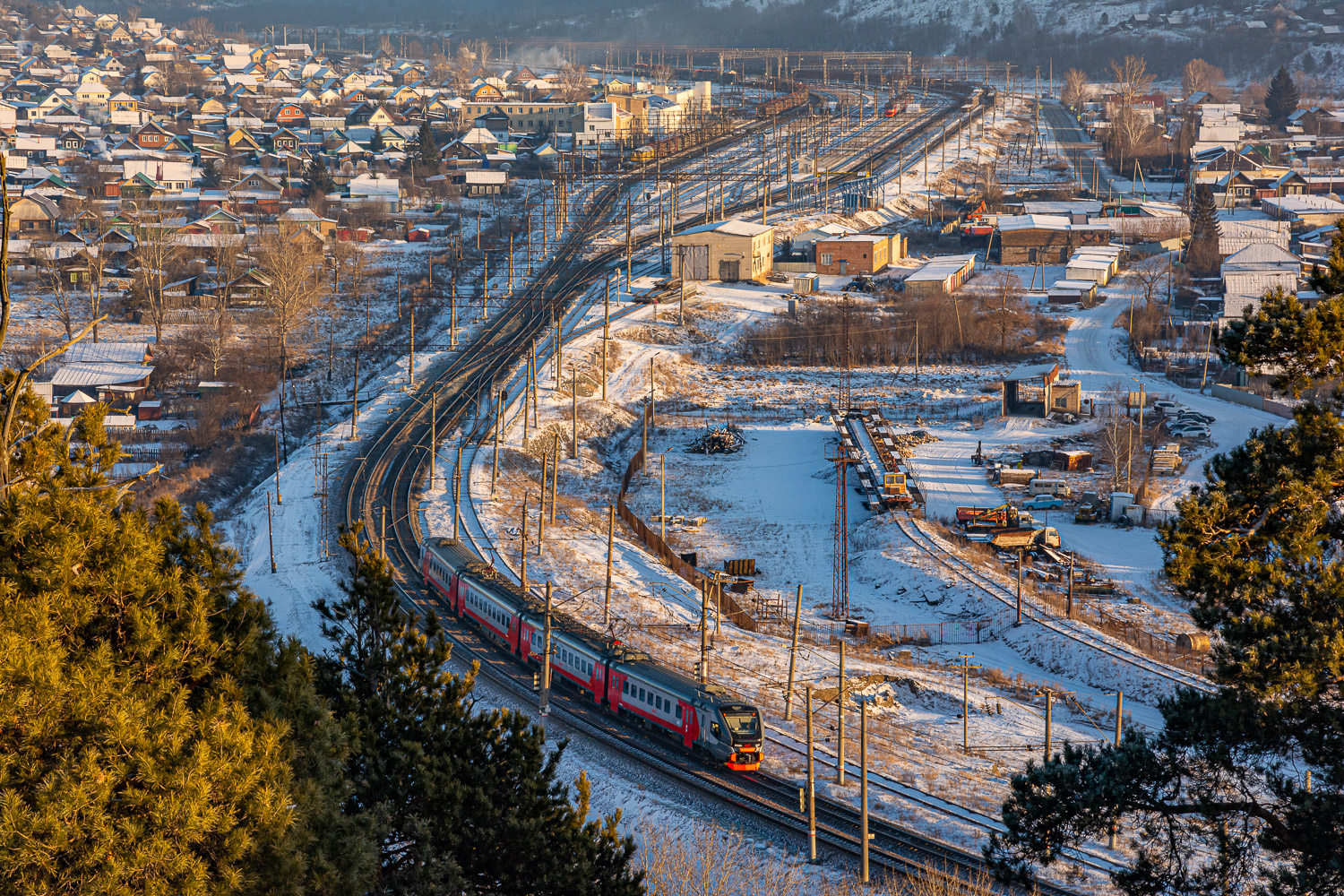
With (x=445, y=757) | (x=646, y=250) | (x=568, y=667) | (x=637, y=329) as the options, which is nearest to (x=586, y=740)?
(x=568, y=667)

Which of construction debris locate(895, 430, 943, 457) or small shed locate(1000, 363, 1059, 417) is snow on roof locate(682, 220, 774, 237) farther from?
construction debris locate(895, 430, 943, 457)

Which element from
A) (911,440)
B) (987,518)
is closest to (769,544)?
(987,518)

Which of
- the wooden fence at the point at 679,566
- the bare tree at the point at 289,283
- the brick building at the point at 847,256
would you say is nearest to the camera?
the wooden fence at the point at 679,566

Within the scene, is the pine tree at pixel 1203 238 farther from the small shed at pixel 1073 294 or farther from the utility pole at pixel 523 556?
the utility pole at pixel 523 556

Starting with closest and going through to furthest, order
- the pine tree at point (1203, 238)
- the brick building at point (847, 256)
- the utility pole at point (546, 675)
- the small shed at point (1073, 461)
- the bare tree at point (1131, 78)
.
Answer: the utility pole at point (546, 675) < the small shed at point (1073, 461) < the pine tree at point (1203, 238) < the brick building at point (847, 256) < the bare tree at point (1131, 78)

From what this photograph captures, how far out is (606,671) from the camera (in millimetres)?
23484

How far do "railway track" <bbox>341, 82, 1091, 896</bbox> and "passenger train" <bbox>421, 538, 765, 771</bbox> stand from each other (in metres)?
0.31

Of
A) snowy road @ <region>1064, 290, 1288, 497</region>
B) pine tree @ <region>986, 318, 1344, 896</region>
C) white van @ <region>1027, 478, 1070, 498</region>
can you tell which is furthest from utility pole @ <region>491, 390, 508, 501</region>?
pine tree @ <region>986, 318, 1344, 896</region>

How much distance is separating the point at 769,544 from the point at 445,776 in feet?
84.6

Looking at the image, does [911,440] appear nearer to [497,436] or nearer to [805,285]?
[497,436]

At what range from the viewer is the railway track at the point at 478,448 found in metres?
19.0

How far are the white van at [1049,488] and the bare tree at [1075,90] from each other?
303 feet

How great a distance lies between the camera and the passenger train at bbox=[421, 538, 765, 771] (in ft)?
69.0

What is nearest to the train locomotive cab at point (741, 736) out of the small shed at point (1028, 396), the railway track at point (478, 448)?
the railway track at point (478, 448)
